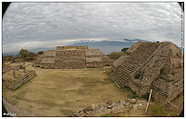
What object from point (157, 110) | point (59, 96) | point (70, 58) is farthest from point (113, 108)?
point (70, 58)

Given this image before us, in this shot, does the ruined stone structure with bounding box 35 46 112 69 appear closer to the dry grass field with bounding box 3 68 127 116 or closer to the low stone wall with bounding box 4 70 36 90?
the low stone wall with bounding box 4 70 36 90

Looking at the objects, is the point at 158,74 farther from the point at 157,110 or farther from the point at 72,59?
the point at 72,59

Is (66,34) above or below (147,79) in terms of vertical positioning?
above

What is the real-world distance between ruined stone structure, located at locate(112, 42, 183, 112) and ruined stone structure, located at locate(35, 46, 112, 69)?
4.17 meters

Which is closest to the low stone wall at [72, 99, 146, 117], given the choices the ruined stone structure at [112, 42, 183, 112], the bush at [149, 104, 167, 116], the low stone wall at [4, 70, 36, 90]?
the bush at [149, 104, 167, 116]

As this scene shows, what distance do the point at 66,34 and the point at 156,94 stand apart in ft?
10.2

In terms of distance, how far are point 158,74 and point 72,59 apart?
7.48m

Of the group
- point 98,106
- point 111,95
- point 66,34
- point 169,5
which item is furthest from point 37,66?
point 169,5

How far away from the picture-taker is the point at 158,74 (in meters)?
6.57

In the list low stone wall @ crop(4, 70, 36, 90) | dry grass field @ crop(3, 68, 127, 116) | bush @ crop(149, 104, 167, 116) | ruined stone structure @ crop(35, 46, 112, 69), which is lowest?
bush @ crop(149, 104, 167, 116)

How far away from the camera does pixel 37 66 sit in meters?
12.9

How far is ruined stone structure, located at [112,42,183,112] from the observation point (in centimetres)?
576

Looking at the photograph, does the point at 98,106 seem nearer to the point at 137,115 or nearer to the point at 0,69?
the point at 137,115

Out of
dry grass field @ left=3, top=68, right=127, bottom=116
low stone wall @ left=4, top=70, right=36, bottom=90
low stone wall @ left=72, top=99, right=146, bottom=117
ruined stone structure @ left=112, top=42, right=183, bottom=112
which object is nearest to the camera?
low stone wall @ left=72, top=99, right=146, bottom=117
